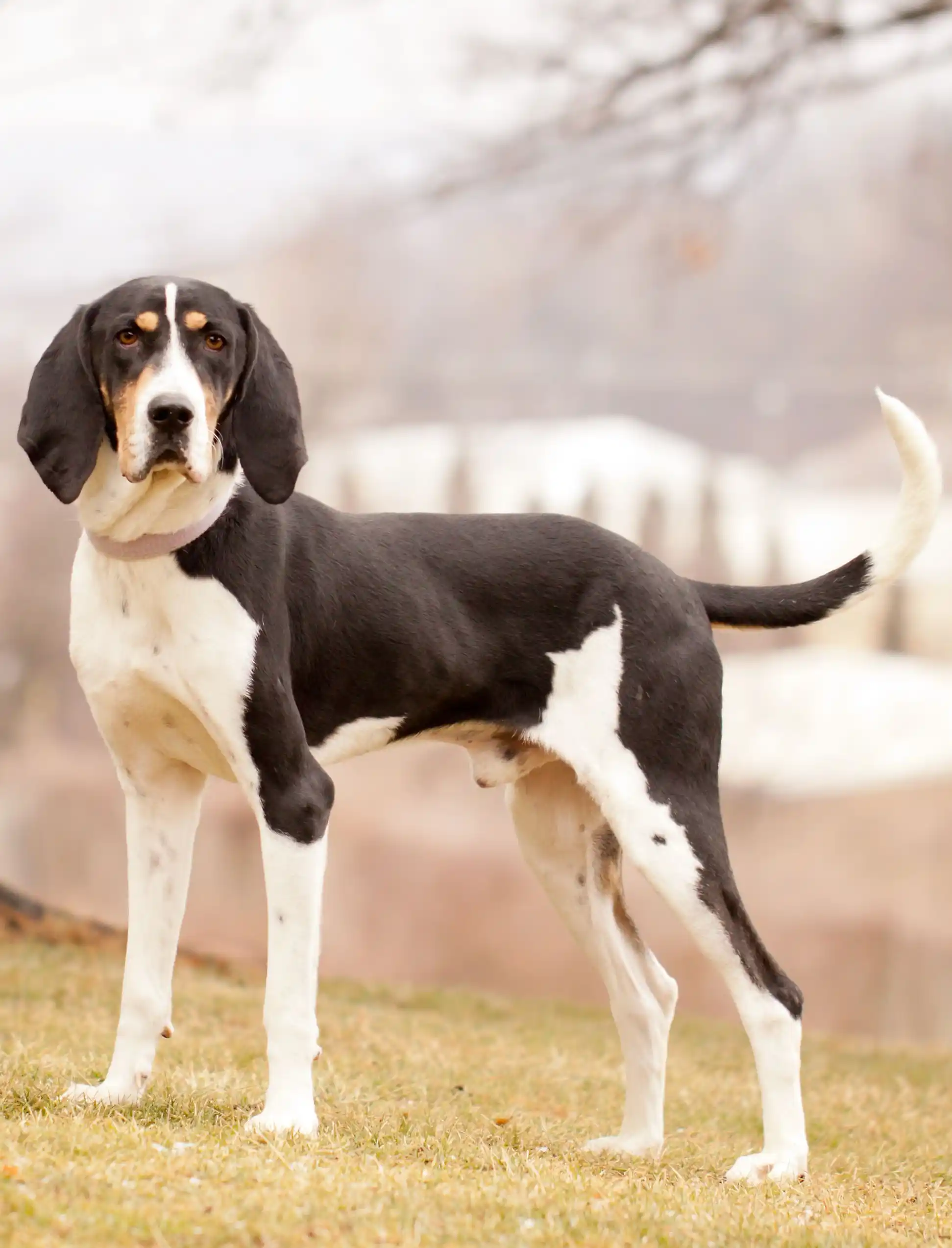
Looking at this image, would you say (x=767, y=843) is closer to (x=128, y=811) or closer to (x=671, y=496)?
(x=671, y=496)

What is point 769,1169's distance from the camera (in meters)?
4.33

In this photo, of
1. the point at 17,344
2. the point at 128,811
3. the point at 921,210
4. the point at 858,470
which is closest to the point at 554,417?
the point at 858,470

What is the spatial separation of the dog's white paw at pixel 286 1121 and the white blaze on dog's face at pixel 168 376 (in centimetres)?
158

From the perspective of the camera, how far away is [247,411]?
4086 mm

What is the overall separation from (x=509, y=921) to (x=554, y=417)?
11.0ft

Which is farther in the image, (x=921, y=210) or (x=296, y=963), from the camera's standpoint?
(x=921, y=210)

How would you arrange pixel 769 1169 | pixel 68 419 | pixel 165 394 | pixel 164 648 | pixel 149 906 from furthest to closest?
pixel 149 906, pixel 769 1169, pixel 164 648, pixel 68 419, pixel 165 394

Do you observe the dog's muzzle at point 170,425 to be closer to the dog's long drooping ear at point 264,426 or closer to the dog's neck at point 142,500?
the dog's neck at point 142,500

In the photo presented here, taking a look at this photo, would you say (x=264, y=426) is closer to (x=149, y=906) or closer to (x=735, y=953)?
(x=149, y=906)

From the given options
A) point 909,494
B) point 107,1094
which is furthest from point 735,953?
point 107,1094

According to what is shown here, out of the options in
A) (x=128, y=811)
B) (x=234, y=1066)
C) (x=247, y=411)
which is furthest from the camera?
(x=234, y=1066)

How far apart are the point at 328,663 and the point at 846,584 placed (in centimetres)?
158

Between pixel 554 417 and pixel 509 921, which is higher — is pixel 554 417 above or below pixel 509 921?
above

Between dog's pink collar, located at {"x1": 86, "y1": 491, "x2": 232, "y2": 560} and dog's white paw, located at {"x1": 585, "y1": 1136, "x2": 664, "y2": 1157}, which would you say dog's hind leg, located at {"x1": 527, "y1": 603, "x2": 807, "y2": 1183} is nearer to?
dog's white paw, located at {"x1": 585, "y1": 1136, "x2": 664, "y2": 1157}
